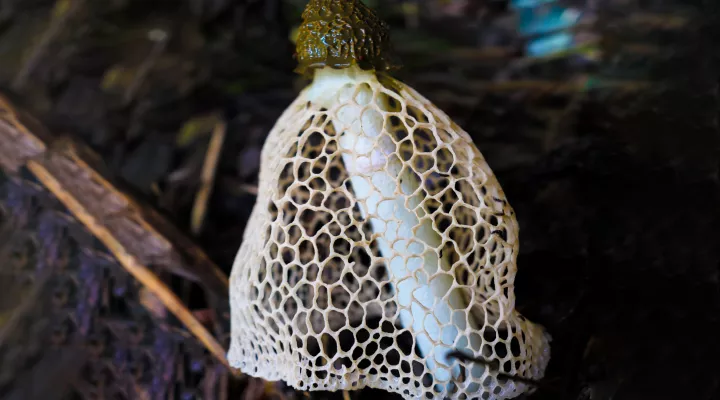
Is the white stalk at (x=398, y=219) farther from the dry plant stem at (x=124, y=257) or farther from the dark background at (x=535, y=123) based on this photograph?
the dry plant stem at (x=124, y=257)

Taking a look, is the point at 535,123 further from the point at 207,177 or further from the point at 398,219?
the point at 207,177

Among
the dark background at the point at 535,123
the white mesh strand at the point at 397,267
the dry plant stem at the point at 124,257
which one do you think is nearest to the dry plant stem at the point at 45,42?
the dark background at the point at 535,123

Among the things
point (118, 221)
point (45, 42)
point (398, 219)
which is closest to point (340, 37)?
point (398, 219)

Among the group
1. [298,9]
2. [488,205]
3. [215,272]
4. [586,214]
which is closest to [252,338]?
[215,272]

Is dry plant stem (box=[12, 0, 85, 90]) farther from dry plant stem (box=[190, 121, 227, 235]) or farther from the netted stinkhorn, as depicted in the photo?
the netted stinkhorn

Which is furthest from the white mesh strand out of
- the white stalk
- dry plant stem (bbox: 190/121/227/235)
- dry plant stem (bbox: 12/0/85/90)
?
dry plant stem (bbox: 12/0/85/90)

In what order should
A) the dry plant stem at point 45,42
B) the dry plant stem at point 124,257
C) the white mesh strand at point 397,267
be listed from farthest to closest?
the dry plant stem at point 45,42, the dry plant stem at point 124,257, the white mesh strand at point 397,267

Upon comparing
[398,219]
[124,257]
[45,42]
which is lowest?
[124,257]
